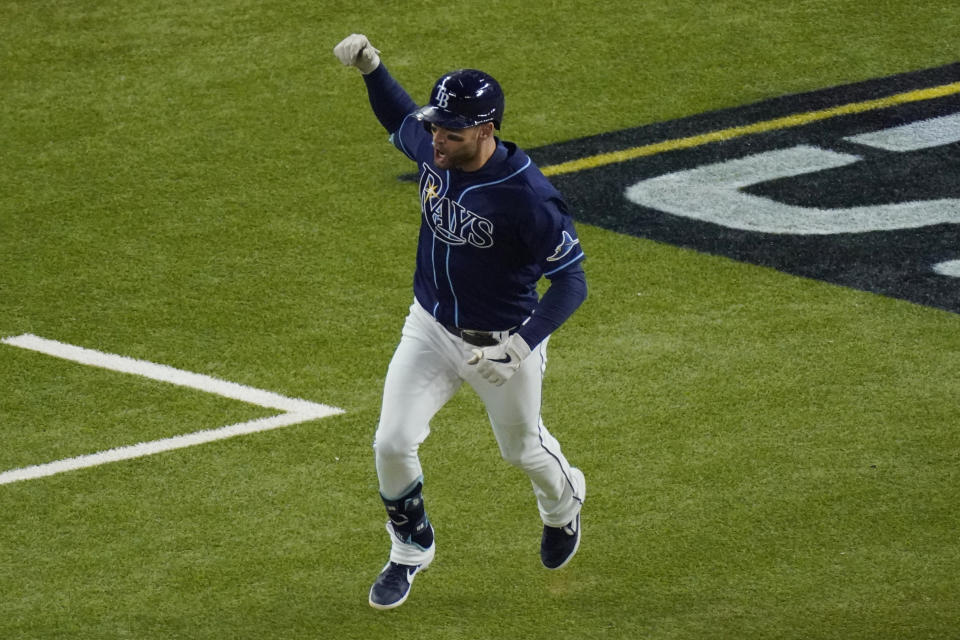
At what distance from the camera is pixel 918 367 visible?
25.9 feet

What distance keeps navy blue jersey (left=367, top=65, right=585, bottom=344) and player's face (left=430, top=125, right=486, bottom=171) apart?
46 millimetres

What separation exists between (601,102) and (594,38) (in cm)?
128

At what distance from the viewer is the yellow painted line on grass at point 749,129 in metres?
10.6

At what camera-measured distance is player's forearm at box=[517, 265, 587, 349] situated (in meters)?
5.24

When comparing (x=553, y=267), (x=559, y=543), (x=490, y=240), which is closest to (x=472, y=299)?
(x=490, y=240)

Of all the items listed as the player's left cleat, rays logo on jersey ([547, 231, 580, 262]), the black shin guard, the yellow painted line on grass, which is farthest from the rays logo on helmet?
the yellow painted line on grass

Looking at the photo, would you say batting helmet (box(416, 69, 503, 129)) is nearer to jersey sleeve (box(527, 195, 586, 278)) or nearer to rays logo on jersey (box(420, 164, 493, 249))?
rays logo on jersey (box(420, 164, 493, 249))

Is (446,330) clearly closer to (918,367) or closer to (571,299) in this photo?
(571,299)

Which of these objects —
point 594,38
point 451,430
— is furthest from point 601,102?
point 451,430

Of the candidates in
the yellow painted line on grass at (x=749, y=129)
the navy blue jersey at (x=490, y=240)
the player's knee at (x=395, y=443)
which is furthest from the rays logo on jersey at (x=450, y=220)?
the yellow painted line on grass at (x=749, y=129)

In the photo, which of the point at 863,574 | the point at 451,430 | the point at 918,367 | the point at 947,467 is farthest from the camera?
the point at 918,367

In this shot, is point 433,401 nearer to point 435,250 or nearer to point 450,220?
point 435,250

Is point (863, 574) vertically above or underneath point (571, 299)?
underneath

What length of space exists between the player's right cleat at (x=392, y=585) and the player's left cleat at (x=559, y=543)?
0.55m
